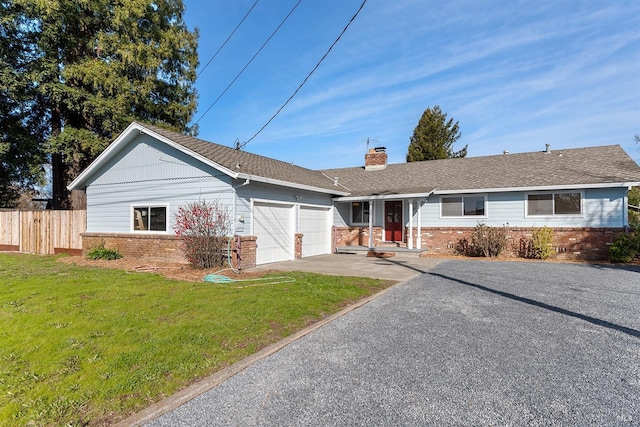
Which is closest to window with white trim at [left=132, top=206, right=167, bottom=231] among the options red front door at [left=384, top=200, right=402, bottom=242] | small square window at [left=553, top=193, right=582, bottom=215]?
red front door at [left=384, top=200, right=402, bottom=242]

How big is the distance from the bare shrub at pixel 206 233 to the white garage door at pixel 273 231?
3.73 feet

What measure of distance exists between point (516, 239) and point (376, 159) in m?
9.21

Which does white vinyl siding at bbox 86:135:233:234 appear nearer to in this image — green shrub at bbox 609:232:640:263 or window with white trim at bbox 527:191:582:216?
window with white trim at bbox 527:191:582:216

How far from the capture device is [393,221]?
1670 centimetres

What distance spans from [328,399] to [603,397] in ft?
8.03

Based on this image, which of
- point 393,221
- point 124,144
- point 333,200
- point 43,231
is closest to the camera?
point 124,144

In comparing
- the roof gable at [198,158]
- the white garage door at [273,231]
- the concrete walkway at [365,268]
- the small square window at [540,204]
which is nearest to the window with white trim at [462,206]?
the small square window at [540,204]

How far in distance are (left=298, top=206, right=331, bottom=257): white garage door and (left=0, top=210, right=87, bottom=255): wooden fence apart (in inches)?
361

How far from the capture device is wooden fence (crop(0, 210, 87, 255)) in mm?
14164

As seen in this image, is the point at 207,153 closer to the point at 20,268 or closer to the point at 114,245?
the point at 114,245

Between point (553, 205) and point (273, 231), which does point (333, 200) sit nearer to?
point (273, 231)

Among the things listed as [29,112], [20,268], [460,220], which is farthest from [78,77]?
[460,220]

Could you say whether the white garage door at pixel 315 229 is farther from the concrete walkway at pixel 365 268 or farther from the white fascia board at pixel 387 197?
the concrete walkway at pixel 365 268

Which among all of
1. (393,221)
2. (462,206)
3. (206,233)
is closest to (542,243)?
(462,206)
